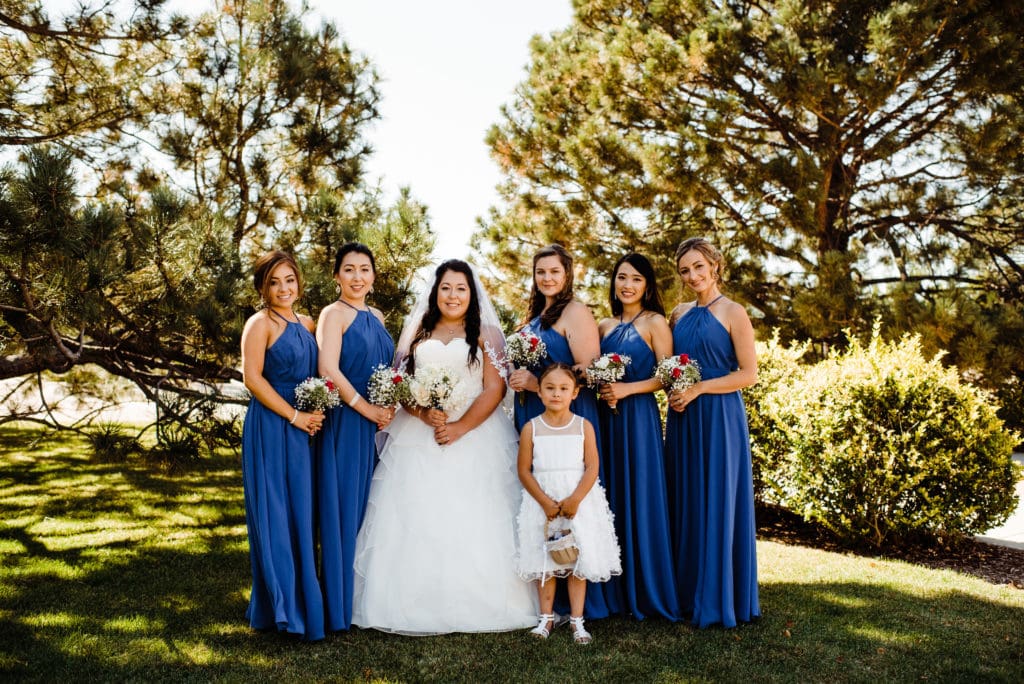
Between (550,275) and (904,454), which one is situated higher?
(550,275)

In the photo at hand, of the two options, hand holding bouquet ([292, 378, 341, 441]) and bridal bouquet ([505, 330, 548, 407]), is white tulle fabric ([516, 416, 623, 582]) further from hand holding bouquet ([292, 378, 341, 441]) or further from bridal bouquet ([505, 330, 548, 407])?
hand holding bouquet ([292, 378, 341, 441])

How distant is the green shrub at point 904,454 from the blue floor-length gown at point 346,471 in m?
4.11

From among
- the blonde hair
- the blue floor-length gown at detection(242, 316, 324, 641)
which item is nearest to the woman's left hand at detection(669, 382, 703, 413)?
the blonde hair

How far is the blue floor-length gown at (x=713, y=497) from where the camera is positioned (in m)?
4.39

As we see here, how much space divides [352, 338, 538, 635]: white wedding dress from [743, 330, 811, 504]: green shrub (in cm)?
352

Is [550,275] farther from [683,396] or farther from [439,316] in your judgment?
[683,396]

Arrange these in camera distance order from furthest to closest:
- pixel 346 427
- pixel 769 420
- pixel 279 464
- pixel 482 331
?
pixel 769 420
pixel 482 331
pixel 346 427
pixel 279 464

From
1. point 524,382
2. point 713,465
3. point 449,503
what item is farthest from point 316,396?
point 713,465

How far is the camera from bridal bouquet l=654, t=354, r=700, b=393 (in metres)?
4.33

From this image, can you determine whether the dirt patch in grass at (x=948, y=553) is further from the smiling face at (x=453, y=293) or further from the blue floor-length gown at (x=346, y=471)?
the blue floor-length gown at (x=346, y=471)

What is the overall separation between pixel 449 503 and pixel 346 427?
31.0 inches

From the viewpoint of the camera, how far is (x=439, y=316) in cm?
491

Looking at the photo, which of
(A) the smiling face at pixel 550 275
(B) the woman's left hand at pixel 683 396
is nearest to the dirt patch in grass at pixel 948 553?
(B) the woman's left hand at pixel 683 396

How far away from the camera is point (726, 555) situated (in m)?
4.37
